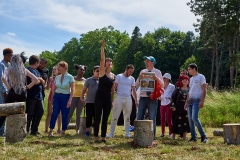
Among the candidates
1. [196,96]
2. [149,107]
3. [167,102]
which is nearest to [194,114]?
[196,96]

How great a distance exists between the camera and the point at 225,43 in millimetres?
34719

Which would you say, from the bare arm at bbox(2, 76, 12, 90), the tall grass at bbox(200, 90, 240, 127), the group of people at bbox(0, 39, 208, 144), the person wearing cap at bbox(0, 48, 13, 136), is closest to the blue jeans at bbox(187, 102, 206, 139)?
the group of people at bbox(0, 39, 208, 144)

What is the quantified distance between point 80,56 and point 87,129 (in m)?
54.8

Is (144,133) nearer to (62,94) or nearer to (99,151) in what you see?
(99,151)

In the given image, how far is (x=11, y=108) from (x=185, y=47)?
49936 millimetres

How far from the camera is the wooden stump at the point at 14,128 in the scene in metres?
6.58

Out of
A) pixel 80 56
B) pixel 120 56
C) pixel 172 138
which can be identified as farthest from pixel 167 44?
pixel 172 138

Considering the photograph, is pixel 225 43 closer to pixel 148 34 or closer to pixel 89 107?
pixel 148 34

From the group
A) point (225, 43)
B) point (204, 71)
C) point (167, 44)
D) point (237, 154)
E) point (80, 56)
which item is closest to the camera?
point (237, 154)

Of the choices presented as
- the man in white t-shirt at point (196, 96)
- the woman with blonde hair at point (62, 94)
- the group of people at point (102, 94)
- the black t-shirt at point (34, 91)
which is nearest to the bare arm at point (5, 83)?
the group of people at point (102, 94)

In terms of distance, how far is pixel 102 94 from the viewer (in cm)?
682

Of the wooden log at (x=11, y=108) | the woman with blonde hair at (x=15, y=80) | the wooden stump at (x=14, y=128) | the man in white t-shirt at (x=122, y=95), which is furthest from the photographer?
the man in white t-shirt at (x=122, y=95)

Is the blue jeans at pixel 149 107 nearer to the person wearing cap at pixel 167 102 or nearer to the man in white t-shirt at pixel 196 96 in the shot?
the man in white t-shirt at pixel 196 96

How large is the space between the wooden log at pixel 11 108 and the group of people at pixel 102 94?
1.61 feet
